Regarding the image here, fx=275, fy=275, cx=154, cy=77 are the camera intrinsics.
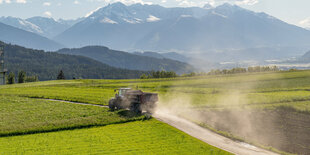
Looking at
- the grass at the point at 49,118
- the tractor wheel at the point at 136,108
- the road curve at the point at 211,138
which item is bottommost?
the road curve at the point at 211,138

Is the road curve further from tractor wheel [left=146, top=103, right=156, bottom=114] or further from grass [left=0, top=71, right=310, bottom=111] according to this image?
grass [left=0, top=71, right=310, bottom=111]

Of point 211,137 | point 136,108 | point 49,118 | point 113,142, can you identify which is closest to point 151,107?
point 136,108

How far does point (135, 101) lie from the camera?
4228 centimetres

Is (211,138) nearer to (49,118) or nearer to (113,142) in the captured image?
(113,142)

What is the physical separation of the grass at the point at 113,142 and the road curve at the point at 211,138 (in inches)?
58.2

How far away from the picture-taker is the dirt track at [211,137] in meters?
27.1

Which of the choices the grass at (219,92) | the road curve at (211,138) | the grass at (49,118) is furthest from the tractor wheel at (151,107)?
the grass at (219,92)

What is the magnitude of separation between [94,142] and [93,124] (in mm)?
8300

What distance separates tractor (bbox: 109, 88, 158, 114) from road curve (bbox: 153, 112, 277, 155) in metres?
2.47

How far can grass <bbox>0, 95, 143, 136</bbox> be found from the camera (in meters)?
34.4

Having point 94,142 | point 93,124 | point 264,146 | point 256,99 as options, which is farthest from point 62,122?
point 256,99

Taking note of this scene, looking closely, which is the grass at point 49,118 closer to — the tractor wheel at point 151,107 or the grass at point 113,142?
the grass at point 113,142

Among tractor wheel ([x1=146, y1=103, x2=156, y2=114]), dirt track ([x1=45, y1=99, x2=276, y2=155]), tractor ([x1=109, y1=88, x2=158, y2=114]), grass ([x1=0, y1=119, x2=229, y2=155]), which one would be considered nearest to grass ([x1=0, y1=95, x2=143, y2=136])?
grass ([x1=0, y1=119, x2=229, y2=155])

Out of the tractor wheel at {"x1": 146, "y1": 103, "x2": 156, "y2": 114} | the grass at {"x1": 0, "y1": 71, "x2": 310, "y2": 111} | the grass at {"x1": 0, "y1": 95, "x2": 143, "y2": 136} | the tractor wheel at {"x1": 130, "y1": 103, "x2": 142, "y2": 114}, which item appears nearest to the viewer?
the grass at {"x1": 0, "y1": 95, "x2": 143, "y2": 136}
